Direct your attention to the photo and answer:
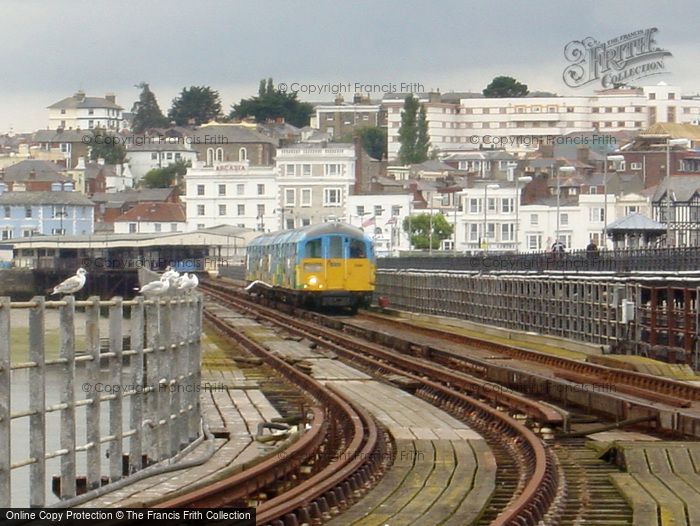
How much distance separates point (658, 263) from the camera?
33.2 metres

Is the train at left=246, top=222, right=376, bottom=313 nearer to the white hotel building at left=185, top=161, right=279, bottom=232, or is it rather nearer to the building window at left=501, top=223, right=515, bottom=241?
the building window at left=501, top=223, right=515, bottom=241

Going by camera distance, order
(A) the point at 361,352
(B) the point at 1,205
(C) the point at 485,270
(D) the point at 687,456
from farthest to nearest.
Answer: (B) the point at 1,205 → (C) the point at 485,270 → (A) the point at 361,352 → (D) the point at 687,456

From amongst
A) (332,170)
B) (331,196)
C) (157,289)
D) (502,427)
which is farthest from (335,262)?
(332,170)

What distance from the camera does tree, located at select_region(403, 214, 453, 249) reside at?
122 meters

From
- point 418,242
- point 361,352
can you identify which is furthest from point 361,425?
point 418,242

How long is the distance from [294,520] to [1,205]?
486 ft

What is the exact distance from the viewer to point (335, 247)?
4916 cm

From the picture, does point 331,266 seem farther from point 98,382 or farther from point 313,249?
point 98,382

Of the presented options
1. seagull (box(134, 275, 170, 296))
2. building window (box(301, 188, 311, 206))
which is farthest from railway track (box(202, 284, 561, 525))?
building window (box(301, 188, 311, 206))

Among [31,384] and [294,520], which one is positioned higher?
[31,384]

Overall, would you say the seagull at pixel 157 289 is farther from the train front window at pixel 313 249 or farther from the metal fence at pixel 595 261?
the train front window at pixel 313 249

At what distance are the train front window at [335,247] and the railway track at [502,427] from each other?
12692mm

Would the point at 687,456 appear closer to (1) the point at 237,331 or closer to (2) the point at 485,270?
(1) the point at 237,331

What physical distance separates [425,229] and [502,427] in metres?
106
